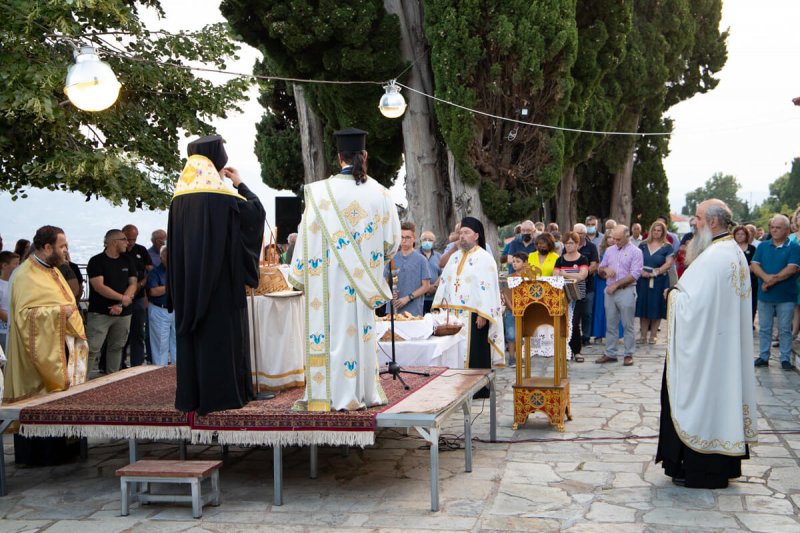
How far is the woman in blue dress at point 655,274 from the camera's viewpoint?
13.7m

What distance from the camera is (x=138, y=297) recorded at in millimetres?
11555

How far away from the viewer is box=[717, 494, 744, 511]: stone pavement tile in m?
5.95

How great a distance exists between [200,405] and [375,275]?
156 cm

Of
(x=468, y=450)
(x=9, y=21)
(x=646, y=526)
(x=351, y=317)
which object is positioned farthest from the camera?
(x=9, y=21)

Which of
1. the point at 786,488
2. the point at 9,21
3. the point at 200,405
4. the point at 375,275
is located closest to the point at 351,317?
the point at 375,275

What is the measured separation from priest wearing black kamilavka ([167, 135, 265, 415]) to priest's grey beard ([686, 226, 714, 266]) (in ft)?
10.7

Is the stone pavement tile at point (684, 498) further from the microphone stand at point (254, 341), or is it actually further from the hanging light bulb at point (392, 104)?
the hanging light bulb at point (392, 104)

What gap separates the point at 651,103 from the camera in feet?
88.5

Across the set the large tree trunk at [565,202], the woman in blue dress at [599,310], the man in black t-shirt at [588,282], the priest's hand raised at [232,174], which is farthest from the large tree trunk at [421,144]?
the priest's hand raised at [232,174]

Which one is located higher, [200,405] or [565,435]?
[200,405]

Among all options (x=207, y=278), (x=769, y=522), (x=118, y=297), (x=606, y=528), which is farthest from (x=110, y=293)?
(x=769, y=522)

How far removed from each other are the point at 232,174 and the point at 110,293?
14.0 ft

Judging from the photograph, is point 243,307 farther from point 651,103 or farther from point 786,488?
point 651,103

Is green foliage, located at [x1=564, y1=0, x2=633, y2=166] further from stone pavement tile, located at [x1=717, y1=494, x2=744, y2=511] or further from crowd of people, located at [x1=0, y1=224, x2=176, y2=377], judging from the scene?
stone pavement tile, located at [x1=717, y1=494, x2=744, y2=511]
